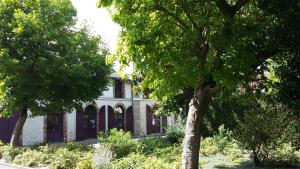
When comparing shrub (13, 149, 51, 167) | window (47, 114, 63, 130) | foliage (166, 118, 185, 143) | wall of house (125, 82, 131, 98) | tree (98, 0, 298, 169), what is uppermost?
wall of house (125, 82, 131, 98)

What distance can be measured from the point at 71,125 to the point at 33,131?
3852 millimetres

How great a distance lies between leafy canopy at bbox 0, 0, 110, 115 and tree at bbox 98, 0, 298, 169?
871cm

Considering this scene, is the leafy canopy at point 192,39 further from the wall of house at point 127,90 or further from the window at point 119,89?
the wall of house at point 127,90

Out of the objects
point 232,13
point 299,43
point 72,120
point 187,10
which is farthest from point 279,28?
point 72,120

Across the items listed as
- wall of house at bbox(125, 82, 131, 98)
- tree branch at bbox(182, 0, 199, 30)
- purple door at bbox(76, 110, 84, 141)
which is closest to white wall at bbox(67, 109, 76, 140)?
purple door at bbox(76, 110, 84, 141)

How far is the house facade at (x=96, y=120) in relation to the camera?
29.1 metres

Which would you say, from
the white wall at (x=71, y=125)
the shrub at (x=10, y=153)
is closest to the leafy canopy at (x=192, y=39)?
the shrub at (x=10, y=153)

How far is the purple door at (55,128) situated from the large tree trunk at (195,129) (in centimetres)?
2225

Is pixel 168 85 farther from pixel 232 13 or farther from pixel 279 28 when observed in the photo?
pixel 279 28

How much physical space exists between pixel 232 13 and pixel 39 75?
11.2 meters

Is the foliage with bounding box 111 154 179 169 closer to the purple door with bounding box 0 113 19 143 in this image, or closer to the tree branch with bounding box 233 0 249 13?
the tree branch with bounding box 233 0 249 13

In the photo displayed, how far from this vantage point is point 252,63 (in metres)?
9.12

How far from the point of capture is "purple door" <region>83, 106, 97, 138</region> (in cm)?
3447

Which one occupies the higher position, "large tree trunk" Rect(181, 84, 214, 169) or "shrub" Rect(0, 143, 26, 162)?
"large tree trunk" Rect(181, 84, 214, 169)
